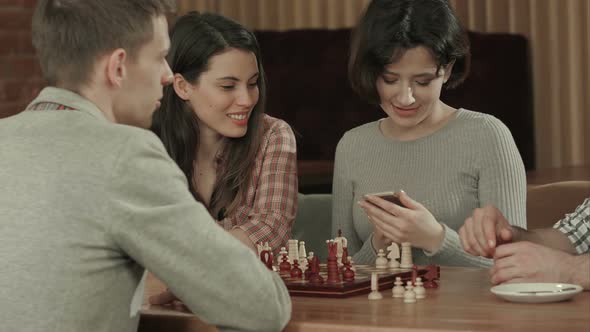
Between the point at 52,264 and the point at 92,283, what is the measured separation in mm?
72

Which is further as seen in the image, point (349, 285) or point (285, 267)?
point (285, 267)

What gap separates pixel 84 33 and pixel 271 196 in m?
1.17

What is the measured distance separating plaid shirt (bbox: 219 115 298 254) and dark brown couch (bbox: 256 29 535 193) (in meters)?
1.52

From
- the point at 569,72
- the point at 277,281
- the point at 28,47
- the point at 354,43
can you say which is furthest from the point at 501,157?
the point at 28,47

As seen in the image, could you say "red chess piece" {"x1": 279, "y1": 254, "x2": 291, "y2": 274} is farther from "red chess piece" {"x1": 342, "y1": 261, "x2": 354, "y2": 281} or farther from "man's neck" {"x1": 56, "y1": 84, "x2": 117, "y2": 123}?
"man's neck" {"x1": 56, "y1": 84, "x2": 117, "y2": 123}

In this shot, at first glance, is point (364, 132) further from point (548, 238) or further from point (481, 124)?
point (548, 238)

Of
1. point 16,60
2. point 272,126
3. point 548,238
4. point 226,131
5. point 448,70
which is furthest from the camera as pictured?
point 16,60

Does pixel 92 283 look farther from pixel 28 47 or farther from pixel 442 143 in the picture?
pixel 28 47

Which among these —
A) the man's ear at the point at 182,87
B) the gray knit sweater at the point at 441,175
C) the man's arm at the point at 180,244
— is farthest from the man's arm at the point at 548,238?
the man's ear at the point at 182,87

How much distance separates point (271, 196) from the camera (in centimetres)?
288

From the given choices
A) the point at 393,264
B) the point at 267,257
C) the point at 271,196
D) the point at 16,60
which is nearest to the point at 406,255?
the point at 393,264

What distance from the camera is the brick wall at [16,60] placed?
5125 mm

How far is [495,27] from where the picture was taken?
191 inches

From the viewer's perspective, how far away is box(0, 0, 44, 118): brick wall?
5125 millimetres
